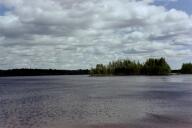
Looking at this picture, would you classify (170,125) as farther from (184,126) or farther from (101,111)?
(101,111)

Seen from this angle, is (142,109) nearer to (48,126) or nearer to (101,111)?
(101,111)

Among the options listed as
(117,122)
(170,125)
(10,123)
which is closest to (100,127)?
(117,122)

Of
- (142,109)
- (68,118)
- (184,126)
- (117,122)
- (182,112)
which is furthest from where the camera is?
(142,109)

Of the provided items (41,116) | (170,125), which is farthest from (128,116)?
(41,116)

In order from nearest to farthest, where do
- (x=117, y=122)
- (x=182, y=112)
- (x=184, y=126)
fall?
(x=184, y=126), (x=117, y=122), (x=182, y=112)

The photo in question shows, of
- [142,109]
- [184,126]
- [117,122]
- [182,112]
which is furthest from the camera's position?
[142,109]

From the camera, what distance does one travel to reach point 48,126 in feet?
95.5

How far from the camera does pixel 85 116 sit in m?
34.4

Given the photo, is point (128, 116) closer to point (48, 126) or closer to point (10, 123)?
point (48, 126)

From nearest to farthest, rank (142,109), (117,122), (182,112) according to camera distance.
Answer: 1. (117,122)
2. (182,112)
3. (142,109)

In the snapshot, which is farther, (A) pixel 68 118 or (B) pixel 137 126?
(A) pixel 68 118

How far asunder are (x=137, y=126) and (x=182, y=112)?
9774 mm

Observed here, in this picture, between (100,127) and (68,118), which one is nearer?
(100,127)

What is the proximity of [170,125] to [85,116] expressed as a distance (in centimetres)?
890
